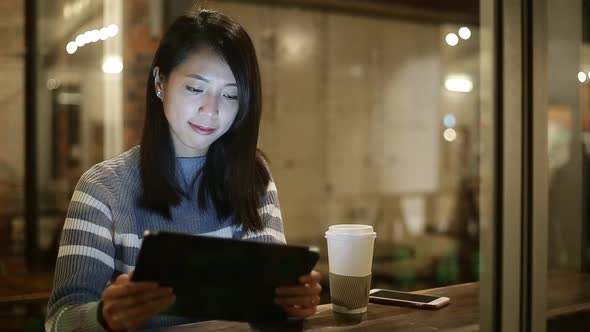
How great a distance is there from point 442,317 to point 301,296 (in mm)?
365

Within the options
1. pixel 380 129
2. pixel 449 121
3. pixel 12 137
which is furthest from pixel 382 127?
pixel 12 137

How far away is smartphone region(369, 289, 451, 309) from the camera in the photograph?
1510 millimetres

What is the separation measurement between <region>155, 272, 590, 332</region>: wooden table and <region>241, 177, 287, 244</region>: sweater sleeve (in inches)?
8.0

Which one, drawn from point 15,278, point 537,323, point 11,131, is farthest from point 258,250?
point 11,131

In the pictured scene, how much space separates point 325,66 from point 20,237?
3.01 m

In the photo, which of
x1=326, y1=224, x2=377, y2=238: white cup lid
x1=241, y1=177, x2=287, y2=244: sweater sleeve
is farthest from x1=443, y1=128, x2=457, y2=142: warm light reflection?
x1=326, y1=224, x2=377, y2=238: white cup lid

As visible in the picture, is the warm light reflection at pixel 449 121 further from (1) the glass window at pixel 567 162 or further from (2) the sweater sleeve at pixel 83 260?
(2) the sweater sleeve at pixel 83 260

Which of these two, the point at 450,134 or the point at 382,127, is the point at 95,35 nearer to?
the point at 382,127

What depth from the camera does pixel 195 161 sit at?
4.67ft

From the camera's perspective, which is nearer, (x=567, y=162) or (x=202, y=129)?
(x=202, y=129)

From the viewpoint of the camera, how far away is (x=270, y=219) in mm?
1562

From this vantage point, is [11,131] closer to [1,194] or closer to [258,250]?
[1,194]

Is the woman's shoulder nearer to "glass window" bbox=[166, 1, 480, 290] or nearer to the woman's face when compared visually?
the woman's face

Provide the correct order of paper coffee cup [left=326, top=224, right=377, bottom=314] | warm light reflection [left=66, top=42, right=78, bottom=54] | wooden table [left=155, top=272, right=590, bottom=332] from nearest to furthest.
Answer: wooden table [left=155, top=272, right=590, bottom=332]
paper coffee cup [left=326, top=224, right=377, bottom=314]
warm light reflection [left=66, top=42, right=78, bottom=54]
